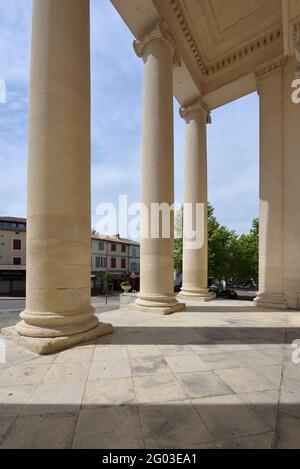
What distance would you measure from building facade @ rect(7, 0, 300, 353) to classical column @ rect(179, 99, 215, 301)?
102mm

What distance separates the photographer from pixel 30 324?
8.06m

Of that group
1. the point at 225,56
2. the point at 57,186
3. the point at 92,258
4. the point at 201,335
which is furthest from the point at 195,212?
the point at 92,258

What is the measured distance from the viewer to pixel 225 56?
67.2 feet

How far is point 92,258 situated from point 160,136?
59012 mm

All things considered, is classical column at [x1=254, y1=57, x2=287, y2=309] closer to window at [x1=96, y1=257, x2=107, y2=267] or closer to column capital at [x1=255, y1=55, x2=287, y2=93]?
column capital at [x1=255, y1=55, x2=287, y2=93]

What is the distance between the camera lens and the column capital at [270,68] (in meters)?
17.4

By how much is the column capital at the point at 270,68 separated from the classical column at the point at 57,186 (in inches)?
542

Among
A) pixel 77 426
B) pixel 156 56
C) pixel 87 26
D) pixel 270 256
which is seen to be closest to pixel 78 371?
pixel 77 426

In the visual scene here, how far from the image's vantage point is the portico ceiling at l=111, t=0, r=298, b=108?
49.8 feet

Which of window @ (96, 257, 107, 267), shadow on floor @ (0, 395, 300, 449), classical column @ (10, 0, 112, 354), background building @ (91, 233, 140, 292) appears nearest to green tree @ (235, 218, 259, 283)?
background building @ (91, 233, 140, 292)

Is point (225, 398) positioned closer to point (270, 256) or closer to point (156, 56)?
point (270, 256)

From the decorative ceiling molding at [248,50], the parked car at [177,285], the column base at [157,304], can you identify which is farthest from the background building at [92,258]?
the column base at [157,304]

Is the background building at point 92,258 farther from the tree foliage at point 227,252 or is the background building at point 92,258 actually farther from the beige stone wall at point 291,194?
the beige stone wall at point 291,194

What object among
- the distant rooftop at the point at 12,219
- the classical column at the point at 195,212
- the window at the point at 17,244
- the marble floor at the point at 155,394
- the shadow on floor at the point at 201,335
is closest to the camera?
the marble floor at the point at 155,394
